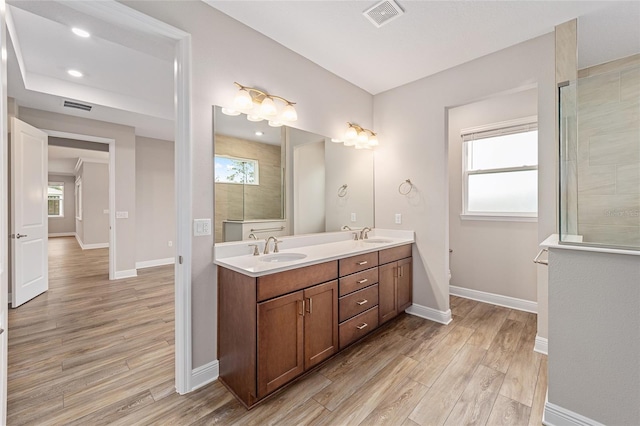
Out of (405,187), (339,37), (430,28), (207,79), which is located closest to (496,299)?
(405,187)

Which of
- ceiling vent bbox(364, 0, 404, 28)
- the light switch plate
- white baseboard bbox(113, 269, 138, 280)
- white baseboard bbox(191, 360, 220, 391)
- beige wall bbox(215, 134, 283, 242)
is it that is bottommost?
white baseboard bbox(191, 360, 220, 391)

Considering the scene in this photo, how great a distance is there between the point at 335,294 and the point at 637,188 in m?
1.96

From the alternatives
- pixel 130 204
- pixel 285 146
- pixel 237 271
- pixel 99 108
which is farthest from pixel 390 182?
pixel 130 204

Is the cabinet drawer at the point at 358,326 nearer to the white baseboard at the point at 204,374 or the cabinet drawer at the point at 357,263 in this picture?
the cabinet drawer at the point at 357,263

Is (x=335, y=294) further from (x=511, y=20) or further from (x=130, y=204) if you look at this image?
(x=130, y=204)

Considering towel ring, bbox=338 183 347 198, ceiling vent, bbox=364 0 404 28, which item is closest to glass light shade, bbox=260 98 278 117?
ceiling vent, bbox=364 0 404 28

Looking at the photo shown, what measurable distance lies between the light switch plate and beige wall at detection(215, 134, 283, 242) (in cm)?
8

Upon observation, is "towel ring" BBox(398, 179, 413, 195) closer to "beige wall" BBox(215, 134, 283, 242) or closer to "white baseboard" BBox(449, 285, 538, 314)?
"beige wall" BBox(215, 134, 283, 242)

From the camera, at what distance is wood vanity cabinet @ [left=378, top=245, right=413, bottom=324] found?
2.67 m

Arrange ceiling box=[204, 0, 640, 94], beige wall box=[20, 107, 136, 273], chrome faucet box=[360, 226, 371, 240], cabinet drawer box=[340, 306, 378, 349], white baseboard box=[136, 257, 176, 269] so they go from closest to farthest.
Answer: ceiling box=[204, 0, 640, 94], cabinet drawer box=[340, 306, 378, 349], chrome faucet box=[360, 226, 371, 240], beige wall box=[20, 107, 136, 273], white baseboard box=[136, 257, 176, 269]

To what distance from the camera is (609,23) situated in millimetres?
2115

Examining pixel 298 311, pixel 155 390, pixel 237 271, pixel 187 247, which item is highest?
Answer: pixel 187 247

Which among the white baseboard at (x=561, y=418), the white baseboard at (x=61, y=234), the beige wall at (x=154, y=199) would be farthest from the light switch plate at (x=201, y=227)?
the white baseboard at (x=61, y=234)

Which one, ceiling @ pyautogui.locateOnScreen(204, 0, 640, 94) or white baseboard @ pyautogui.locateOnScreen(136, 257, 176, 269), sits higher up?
ceiling @ pyautogui.locateOnScreen(204, 0, 640, 94)
